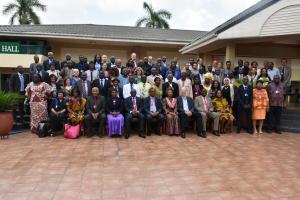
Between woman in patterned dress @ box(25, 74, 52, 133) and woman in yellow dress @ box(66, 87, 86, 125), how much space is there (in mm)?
738

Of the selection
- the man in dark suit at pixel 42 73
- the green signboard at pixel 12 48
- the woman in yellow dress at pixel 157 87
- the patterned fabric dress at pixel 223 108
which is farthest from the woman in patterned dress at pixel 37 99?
the green signboard at pixel 12 48

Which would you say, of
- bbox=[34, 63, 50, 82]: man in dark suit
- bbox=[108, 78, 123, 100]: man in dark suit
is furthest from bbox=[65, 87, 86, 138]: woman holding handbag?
bbox=[34, 63, 50, 82]: man in dark suit

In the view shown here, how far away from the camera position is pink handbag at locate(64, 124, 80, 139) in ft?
28.7

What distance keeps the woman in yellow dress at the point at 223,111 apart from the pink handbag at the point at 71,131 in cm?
402

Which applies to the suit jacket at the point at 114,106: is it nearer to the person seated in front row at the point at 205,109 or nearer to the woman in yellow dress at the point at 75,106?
the woman in yellow dress at the point at 75,106

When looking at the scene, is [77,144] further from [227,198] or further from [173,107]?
[227,198]

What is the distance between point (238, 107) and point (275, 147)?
2145mm

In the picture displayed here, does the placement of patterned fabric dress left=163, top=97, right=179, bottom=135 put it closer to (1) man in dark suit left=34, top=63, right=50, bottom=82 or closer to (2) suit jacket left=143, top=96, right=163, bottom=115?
(2) suit jacket left=143, top=96, right=163, bottom=115

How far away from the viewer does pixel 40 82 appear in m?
9.46

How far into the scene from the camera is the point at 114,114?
9164 mm

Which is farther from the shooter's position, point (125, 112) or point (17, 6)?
point (17, 6)

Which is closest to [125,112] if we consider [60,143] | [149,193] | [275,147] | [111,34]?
[60,143]

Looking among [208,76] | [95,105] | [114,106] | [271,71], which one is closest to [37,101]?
[95,105]

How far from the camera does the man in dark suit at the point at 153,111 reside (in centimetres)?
930
